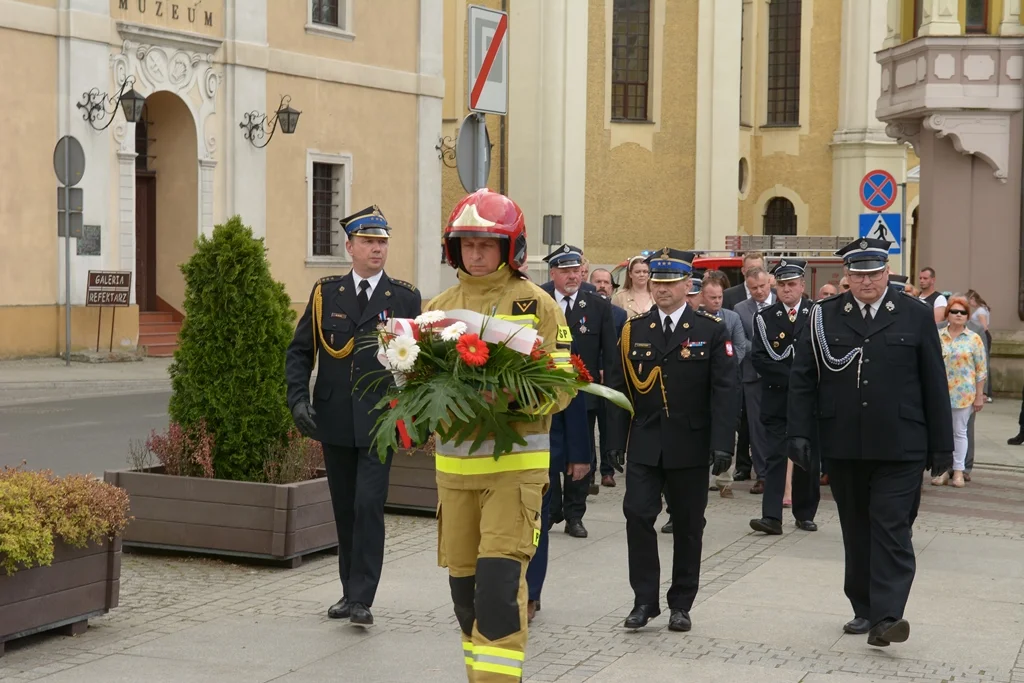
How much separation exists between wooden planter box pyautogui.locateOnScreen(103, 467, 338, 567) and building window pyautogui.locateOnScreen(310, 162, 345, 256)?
2230cm

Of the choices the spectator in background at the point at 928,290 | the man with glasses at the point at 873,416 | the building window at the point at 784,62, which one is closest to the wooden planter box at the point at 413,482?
the man with glasses at the point at 873,416

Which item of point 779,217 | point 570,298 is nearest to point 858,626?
point 570,298

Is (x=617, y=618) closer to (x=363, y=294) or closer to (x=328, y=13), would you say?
(x=363, y=294)

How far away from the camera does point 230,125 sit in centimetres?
2867

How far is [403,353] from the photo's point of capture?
5.86 metres

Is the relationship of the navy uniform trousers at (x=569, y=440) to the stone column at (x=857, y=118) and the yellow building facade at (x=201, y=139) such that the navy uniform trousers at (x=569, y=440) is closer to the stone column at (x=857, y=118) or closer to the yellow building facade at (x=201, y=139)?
the yellow building facade at (x=201, y=139)

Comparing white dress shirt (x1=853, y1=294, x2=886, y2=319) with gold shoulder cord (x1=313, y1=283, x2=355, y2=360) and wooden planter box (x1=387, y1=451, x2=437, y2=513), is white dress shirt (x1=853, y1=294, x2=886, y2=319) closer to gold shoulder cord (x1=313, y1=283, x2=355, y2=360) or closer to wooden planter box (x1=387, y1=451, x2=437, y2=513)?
gold shoulder cord (x1=313, y1=283, x2=355, y2=360)

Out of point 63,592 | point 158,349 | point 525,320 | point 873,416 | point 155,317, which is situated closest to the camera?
point 525,320

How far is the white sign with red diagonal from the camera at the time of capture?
37.0 feet

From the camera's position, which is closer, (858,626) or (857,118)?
(858,626)

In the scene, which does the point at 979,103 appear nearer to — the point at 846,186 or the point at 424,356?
the point at 424,356

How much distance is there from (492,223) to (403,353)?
0.65m

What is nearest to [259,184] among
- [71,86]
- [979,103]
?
[71,86]

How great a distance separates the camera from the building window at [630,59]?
43938 millimetres
